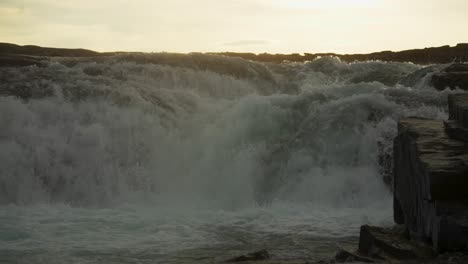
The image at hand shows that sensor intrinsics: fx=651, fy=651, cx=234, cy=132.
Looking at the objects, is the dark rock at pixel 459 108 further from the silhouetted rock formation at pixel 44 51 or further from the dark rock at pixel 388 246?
the silhouetted rock formation at pixel 44 51

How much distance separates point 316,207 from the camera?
11844 mm

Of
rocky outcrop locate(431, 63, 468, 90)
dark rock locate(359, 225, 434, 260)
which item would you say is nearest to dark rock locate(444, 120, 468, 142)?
dark rock locate(359, 225, 434, 260)

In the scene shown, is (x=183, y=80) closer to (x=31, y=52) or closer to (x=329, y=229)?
(x=329, y=229)

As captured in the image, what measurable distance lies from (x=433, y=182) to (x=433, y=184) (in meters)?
0.02

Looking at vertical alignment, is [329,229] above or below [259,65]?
below

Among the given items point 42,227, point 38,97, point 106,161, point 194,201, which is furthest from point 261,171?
point 38,97

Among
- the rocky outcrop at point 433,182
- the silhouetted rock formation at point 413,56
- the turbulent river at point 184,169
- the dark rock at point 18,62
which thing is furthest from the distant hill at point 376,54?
the rocky outcrop at point 433,182

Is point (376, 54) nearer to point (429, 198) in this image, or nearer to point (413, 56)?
point (413, 56)

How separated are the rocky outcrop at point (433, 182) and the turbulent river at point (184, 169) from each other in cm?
122

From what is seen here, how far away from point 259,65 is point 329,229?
17734 mm

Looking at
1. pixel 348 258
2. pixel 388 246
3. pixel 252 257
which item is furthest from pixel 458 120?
pixel 252 257

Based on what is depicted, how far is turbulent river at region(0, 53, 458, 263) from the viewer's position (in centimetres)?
913

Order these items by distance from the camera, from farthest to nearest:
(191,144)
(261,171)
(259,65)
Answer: (259,65)
(191,144)
(261,171)

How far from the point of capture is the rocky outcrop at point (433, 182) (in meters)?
6.35
